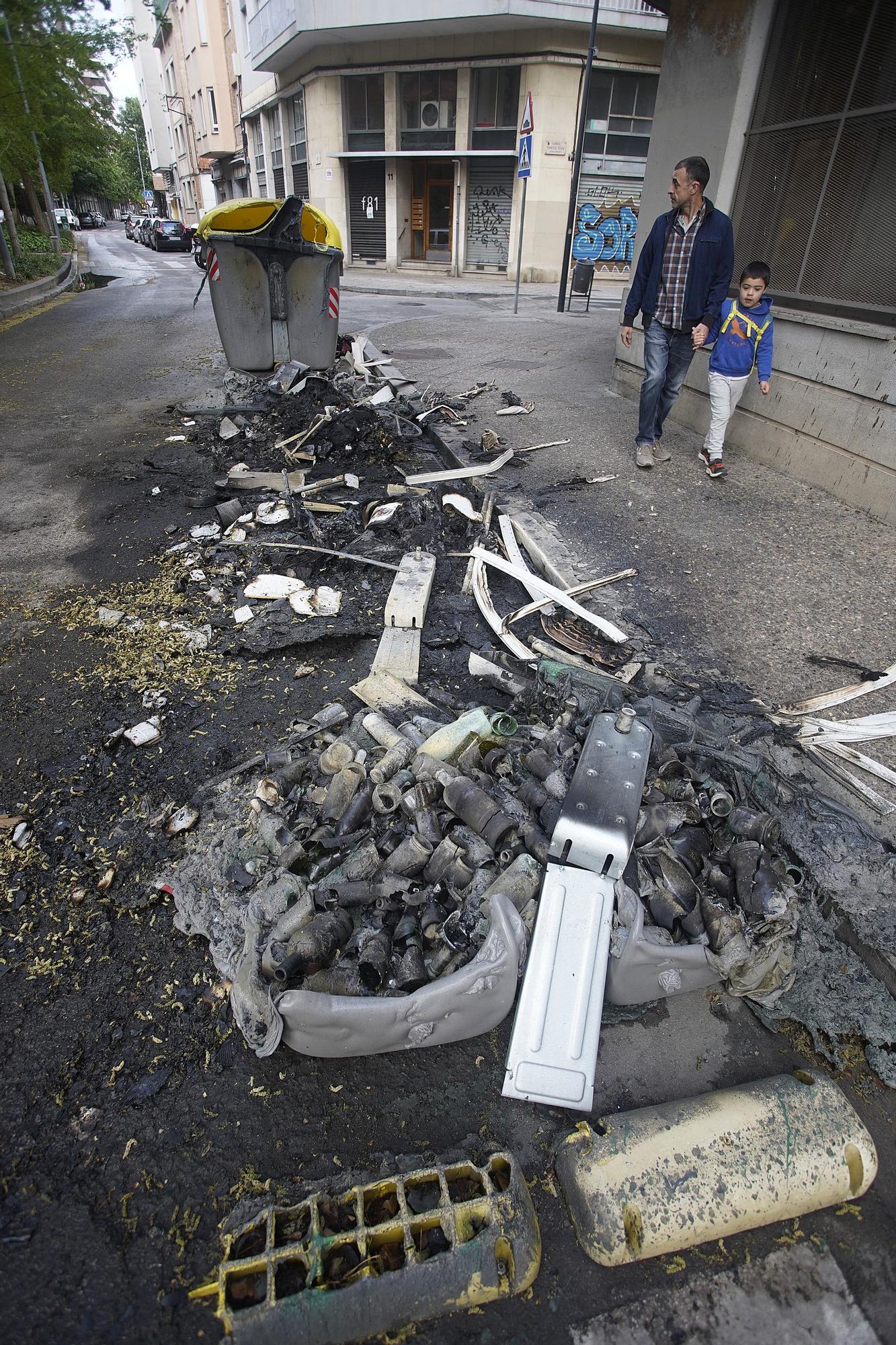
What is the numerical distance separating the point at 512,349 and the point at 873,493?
757cm

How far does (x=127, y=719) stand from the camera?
3.32 meters

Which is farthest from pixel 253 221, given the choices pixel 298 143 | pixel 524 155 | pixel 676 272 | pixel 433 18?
pixel 298 143

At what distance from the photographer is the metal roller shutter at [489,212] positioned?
23.2 meters

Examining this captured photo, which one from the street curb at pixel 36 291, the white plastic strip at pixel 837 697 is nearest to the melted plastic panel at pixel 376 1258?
the white plastic strip at pixel 837 697

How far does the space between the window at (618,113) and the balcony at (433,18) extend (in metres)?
1.27

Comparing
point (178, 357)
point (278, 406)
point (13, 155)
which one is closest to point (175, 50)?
point (13, 155)

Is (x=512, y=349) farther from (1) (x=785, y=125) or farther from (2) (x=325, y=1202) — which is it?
(2) (x=325, y=1202)

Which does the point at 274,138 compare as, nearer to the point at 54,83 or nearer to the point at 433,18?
the point at 433,18

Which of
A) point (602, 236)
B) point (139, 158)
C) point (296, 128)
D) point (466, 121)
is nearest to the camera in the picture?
point (466, 121)

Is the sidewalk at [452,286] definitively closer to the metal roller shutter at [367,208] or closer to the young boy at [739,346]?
the metal roller shutter at [367,208]

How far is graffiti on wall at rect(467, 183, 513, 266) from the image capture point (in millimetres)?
23484

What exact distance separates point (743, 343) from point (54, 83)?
17825 mm

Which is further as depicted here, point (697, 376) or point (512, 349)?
point (512, 349)

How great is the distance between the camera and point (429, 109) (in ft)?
77.1
